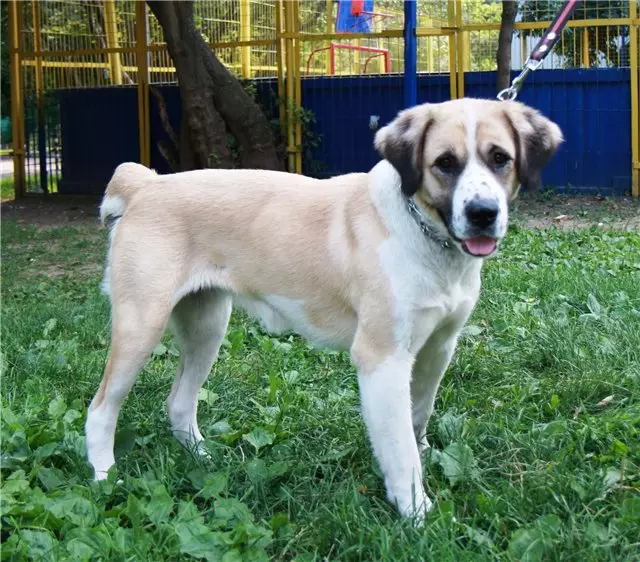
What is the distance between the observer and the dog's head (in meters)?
3.13

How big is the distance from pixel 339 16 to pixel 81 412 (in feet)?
37.2

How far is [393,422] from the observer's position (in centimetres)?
326

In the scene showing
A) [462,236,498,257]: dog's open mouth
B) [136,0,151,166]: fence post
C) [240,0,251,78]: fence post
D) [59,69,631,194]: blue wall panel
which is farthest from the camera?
[136,0,151,166]: fence post

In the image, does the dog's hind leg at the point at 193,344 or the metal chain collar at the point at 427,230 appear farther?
the dog's hind leg at the point at 193,344

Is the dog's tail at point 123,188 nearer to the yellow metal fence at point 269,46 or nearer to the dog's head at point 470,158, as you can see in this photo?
the dog's head at point 470,158

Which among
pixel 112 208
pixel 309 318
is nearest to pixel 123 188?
pixel 112 208

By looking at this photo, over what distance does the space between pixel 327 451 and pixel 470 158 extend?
133cm

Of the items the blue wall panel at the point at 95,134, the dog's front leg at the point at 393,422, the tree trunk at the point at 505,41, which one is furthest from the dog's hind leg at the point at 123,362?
the blue wall panel at the point at 95,134

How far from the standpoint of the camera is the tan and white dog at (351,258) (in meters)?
3.26

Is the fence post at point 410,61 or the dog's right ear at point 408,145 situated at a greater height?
the fence post at point 410,61

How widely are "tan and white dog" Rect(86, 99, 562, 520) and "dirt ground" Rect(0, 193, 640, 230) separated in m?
6.07

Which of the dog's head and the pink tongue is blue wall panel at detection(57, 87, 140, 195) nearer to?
the dog's head

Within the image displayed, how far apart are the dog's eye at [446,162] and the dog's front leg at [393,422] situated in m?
0.67

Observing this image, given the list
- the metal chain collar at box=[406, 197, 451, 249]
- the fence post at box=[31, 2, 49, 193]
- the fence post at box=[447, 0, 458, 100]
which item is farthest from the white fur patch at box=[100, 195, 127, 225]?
the fence post at box=[31, 2, 49, 193]
